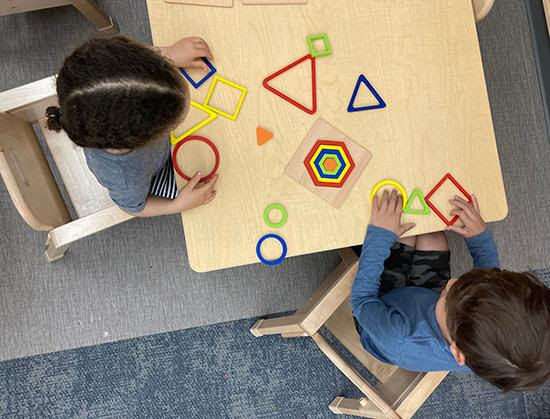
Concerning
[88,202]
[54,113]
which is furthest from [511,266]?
[54,113]

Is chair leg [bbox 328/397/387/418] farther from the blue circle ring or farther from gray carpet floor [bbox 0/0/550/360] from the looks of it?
the blue circle ring

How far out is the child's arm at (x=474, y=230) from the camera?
36.6 inches

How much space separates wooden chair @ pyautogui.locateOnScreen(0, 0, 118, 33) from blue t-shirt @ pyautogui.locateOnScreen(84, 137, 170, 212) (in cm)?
55

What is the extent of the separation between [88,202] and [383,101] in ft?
2.25

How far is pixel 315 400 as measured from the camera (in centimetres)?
146

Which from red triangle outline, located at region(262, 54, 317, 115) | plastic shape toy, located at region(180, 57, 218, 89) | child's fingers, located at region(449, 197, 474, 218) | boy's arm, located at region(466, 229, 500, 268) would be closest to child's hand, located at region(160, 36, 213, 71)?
plastic shape toy, located at region(180, 57, 218, 89)

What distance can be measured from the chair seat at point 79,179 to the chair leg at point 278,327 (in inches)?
19.6

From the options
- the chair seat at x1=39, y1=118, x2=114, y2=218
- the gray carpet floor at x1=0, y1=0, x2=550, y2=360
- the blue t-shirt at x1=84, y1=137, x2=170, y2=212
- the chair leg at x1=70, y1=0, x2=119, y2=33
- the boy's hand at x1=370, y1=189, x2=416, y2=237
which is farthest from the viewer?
the gray carpet floor at x1=0, y1=0, x2=550, y2=360

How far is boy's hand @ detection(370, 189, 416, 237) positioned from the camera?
90 cm

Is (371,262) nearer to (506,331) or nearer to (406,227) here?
(406,227)

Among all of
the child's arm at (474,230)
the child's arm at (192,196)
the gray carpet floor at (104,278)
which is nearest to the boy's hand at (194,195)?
the child's arm at (192,196)

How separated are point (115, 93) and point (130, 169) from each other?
0.57 ft

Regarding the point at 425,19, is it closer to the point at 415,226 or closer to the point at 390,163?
the point at 390,163

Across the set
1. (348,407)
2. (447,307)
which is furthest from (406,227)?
(348,407)
